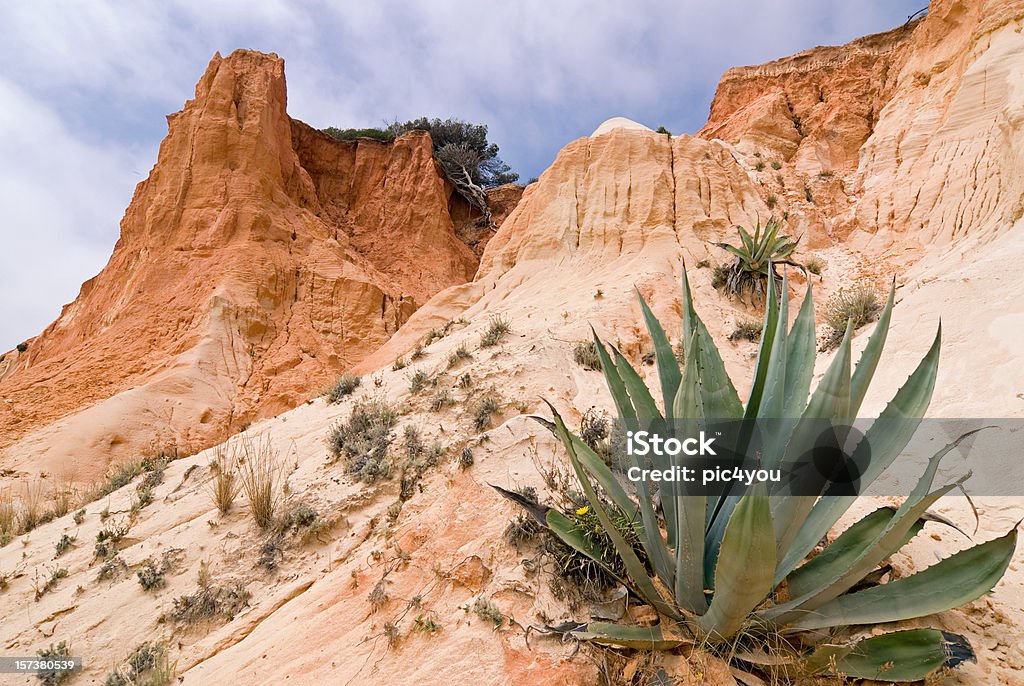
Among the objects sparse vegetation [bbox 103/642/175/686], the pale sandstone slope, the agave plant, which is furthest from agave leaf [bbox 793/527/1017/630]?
the agave plant

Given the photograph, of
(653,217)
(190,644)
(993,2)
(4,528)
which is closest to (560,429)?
(190,644)

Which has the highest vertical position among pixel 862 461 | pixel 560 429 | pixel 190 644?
pixel 560 429

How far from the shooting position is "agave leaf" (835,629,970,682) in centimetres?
169

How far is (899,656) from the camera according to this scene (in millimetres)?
1738

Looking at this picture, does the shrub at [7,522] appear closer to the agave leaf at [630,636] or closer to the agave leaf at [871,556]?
the agave leaf at [630,636]

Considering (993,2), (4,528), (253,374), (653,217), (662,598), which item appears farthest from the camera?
(253,374)

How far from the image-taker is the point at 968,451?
9.32ft

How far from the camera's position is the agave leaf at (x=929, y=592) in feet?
5.55

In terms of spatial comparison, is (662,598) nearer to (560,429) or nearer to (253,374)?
(560,429)

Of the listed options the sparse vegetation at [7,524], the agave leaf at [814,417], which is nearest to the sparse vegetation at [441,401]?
the agave leaf at [814,417]

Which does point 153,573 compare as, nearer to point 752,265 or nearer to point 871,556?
point 871,556

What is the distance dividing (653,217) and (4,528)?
1046 cm

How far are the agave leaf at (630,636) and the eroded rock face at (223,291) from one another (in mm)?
11716

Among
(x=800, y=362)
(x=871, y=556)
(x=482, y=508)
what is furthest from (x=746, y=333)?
(x=871, y=556)
